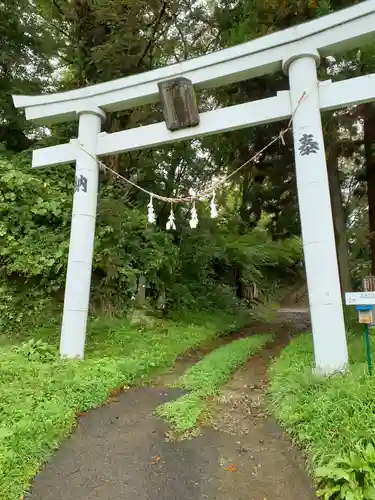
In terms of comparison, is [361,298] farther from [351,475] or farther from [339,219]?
[339,219]

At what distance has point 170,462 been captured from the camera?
134 inches

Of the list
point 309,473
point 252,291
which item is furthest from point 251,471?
point 252,291

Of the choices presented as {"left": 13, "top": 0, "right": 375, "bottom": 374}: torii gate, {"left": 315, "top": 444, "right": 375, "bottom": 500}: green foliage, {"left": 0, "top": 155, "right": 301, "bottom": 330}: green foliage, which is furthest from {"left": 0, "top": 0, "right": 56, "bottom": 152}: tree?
{"left": 315, "top": 444, "right": 375, "bottom": 500}: green foliage

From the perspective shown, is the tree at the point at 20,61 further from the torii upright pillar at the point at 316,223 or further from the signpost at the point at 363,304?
the signpost at the point at 363,304

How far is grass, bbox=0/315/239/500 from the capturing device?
3.28 metres

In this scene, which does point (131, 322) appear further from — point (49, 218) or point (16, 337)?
point (49, 218)

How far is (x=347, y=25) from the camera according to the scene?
500cm

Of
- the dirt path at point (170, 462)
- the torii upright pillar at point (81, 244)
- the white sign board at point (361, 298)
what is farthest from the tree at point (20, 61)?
the white sign board at point (361, 298)

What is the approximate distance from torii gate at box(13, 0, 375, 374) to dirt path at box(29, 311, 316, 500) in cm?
138

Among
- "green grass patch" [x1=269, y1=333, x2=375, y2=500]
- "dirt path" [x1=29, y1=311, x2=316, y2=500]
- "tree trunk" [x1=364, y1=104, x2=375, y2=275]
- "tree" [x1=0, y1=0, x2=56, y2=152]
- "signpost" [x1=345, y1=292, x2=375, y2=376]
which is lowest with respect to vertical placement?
"dirt path" [x1=29, y1=311, x2=316, y2=500]

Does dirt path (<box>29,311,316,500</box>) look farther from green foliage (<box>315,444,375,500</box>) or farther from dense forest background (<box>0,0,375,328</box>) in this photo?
dense forest background (<box>0,0,375,328</box>)

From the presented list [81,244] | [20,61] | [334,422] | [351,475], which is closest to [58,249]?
[81,244]

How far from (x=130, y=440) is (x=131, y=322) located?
418 centimetres

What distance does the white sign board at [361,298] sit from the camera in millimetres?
4371
